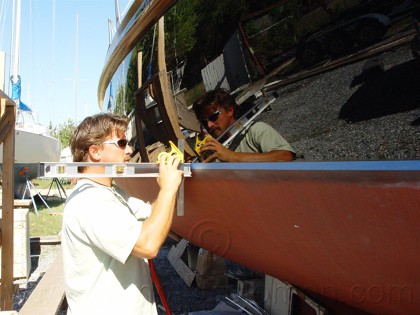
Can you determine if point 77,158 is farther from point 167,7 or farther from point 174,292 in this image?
point 174,292

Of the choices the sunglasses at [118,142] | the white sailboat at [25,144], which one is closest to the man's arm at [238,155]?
the sunglasses at [118,142]

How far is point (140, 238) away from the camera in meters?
1.41

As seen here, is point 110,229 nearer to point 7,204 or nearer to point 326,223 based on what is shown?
point 326,223

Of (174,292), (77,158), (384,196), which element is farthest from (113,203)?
(174,292)

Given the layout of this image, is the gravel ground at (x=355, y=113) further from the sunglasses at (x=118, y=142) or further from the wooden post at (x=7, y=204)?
the wooden post at (x=7, y=204)

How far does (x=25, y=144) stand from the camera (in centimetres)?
1045

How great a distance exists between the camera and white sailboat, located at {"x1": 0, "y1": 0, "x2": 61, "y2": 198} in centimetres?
992

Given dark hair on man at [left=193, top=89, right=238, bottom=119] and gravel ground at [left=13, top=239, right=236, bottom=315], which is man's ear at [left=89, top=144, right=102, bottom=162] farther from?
gravel ground at [left=13, top=239, right=236, bottom=315]

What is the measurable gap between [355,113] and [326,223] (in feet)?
1.11

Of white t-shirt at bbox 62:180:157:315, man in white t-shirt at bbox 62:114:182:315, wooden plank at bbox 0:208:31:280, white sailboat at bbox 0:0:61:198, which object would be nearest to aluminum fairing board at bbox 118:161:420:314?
man in white t-shirt at bbox 62:114:182:315

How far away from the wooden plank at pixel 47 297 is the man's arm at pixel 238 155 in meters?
1.51

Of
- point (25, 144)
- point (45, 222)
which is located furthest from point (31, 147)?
point (45, 222)

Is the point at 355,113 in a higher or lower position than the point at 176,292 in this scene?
higher

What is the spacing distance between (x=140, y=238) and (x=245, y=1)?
891 mm
